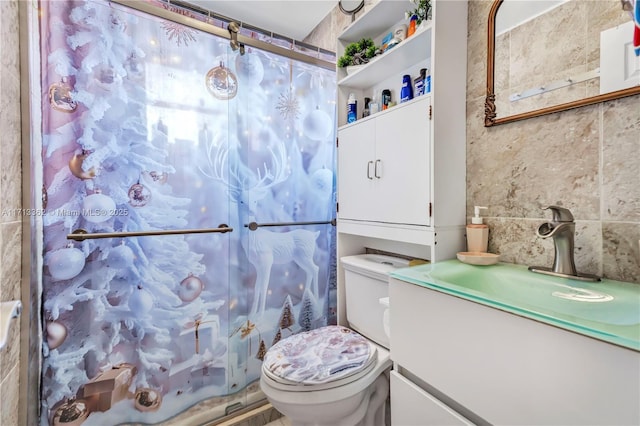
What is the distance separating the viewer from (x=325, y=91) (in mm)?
1810

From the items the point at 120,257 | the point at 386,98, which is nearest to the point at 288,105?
the point at 386,98

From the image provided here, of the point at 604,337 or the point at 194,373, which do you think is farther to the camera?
the point at 194,373

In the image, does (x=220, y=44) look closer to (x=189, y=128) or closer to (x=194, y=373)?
(x=189, y=128)

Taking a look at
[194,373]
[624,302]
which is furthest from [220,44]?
[624,302]

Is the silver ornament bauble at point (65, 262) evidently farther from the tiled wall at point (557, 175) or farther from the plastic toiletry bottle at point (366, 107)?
the tiled wall at point (557, 175)

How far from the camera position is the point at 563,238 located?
A: 0.82 metres

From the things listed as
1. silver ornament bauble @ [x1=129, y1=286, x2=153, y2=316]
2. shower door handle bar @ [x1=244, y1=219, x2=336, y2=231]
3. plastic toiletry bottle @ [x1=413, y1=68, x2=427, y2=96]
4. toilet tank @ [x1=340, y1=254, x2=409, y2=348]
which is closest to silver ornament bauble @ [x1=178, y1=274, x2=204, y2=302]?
silver ornament bauble @ [x1=129, y1=286, x2=153, y2=316]

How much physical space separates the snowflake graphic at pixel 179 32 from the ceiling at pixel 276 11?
0.59m

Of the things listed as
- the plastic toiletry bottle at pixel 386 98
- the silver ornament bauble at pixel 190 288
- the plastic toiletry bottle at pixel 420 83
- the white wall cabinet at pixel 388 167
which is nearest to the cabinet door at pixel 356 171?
the white wall cabinet at pixel 388 167

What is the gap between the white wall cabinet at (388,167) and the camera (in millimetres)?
1109

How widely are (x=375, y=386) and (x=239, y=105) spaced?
59.5 inches

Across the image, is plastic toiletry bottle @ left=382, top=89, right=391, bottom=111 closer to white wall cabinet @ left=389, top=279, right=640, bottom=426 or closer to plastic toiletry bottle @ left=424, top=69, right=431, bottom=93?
plastic toiletry bottle @ left=424, top=69, right=431, bottom=93

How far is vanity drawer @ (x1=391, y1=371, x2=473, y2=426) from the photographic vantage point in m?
0.77

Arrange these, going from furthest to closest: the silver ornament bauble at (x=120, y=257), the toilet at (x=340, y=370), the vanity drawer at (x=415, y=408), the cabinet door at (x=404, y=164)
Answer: the silver ornament bauble at (x=120, y=257), the cabinet door at (x=404, y=164), the toilet at (x=340, y=370), the vanity drawer at (x=415, y=408)
